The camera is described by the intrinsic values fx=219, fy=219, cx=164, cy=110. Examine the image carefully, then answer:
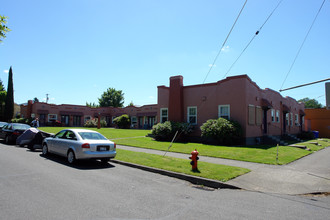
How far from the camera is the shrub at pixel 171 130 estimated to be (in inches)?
672

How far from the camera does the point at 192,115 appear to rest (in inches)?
730

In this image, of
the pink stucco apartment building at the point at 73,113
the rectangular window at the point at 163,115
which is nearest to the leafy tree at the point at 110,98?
the pink stucco apartment building at the point at 73,113

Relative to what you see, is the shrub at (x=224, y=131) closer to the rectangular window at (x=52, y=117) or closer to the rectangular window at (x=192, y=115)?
the rectangular window at (x=192, y=115)

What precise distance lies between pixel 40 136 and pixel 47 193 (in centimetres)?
859

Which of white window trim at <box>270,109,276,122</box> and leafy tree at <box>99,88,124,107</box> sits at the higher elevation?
leafy tree at <box>99,88,124,107</box>

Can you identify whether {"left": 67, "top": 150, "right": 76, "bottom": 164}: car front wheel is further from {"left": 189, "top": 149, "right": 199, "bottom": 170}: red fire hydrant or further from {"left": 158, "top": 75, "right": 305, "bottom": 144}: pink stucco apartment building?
{"left": 158, "top": 75, "right": 305, "bottom": 144}: pink stucco apartment building

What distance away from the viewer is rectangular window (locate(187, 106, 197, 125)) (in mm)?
18312

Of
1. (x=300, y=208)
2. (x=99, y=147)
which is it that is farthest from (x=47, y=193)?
(x=300, y=208)

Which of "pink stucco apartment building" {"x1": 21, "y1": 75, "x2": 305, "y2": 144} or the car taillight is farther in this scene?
"pink stucco apartment building" {"x1": 21, "y1": 75, "x2": 305, "y2": 144}

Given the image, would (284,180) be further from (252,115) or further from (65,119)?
(65,119)

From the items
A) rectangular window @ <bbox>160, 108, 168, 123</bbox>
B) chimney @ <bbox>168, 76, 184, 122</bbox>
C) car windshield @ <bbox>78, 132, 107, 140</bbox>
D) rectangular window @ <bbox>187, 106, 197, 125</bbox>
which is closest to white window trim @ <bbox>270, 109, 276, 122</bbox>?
rectangular window @ <bbox>187, 106, 197, 125</bbox>

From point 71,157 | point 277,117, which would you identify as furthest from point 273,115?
point 71,157

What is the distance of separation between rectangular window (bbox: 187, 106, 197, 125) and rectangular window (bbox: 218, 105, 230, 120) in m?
2.23

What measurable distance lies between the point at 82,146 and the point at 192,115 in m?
11.7
